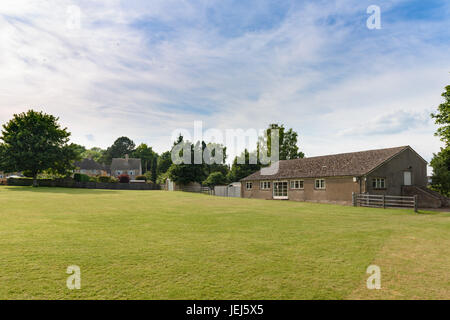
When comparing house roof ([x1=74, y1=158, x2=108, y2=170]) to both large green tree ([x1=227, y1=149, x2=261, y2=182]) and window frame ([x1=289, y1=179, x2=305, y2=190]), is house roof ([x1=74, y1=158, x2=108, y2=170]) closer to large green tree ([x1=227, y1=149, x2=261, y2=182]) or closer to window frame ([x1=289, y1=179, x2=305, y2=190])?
large green tree ([x1=227, y1=149, x2=261, y2=182])

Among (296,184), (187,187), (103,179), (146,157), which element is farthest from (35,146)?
(146,157)

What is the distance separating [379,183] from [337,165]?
5043mm

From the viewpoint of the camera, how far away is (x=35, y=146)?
51.6m

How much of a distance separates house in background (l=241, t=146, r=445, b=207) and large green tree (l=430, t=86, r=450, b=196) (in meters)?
3.38

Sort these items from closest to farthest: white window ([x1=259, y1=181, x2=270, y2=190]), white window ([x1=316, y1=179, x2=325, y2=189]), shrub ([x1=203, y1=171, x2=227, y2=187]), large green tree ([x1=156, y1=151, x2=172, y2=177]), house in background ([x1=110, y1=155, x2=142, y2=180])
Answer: white window ([x1=316, y1=179, x2=325, y2=189]) → white window ([x1=259, y1=181, x2=270, y2=190]) → shrub ([x1=203, y1=171, x2=227, y2=187]) → large green tree ([x1=156, y1=151, x2=172, y2=177]) → house in background ([x1=110, y1=155, x2=142, y2=180])

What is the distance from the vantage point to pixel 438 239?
10438 mm

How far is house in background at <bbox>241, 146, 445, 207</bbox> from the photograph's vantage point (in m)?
28.5

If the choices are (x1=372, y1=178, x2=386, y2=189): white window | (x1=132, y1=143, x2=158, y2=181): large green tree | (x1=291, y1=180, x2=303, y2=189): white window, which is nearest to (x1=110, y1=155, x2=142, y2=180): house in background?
(x1=132, y1=143, x2=158, y2=181): large green tree

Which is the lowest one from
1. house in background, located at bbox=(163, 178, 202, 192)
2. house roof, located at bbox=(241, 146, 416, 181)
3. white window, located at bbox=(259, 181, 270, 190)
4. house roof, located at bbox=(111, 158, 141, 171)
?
house in background, located at bbox=(163, 178, 202, 192)

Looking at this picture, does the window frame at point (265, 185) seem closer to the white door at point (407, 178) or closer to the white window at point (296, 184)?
the white window at point (296, 184)
